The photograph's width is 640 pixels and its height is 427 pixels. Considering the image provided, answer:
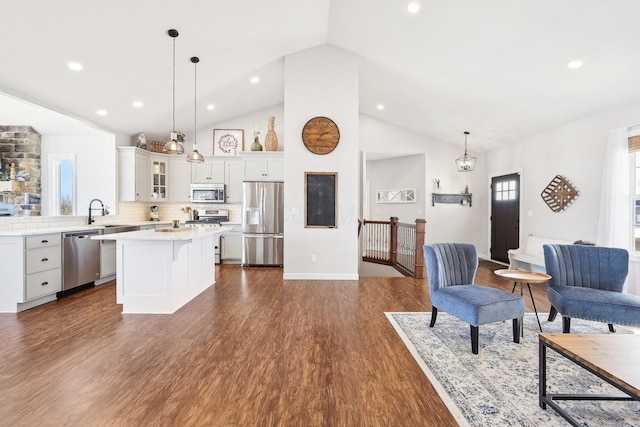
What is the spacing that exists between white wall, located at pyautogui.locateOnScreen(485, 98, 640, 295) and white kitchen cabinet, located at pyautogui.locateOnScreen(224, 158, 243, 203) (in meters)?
6.07

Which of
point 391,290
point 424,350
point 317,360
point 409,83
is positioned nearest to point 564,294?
point 424,350

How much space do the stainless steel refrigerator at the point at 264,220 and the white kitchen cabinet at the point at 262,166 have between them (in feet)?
0.90

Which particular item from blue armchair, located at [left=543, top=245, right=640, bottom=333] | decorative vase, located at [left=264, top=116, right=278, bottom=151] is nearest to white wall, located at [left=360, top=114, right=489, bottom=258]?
decorative vase, located at [left=264, top=116, right=278, bottom=151]

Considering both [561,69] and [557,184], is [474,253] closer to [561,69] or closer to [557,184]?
[561,69]

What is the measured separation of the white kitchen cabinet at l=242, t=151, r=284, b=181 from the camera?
6297 millimetres

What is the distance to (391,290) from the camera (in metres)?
4.50

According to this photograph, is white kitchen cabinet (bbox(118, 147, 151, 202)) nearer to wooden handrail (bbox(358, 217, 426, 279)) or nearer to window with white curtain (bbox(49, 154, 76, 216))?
window with white curtain (bbox(49, 154, 76, 216))

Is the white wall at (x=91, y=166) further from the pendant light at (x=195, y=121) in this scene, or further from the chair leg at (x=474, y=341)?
the chair leg at (x=474, y=341)

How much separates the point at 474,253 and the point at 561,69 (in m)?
2.67

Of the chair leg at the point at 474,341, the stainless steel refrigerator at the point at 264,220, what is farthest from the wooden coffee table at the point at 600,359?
the stainless steel refrigerator at the point at 264,220

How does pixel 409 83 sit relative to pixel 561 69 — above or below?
above

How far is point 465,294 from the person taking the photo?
8.90ft

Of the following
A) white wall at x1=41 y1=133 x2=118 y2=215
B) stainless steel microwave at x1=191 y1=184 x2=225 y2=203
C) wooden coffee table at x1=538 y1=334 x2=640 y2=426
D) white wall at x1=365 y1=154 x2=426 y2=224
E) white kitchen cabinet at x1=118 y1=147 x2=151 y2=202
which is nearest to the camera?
wooden coffee table at x1=538 y1=334 x2=640 y2=426

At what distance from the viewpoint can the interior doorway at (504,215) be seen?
6432mm
